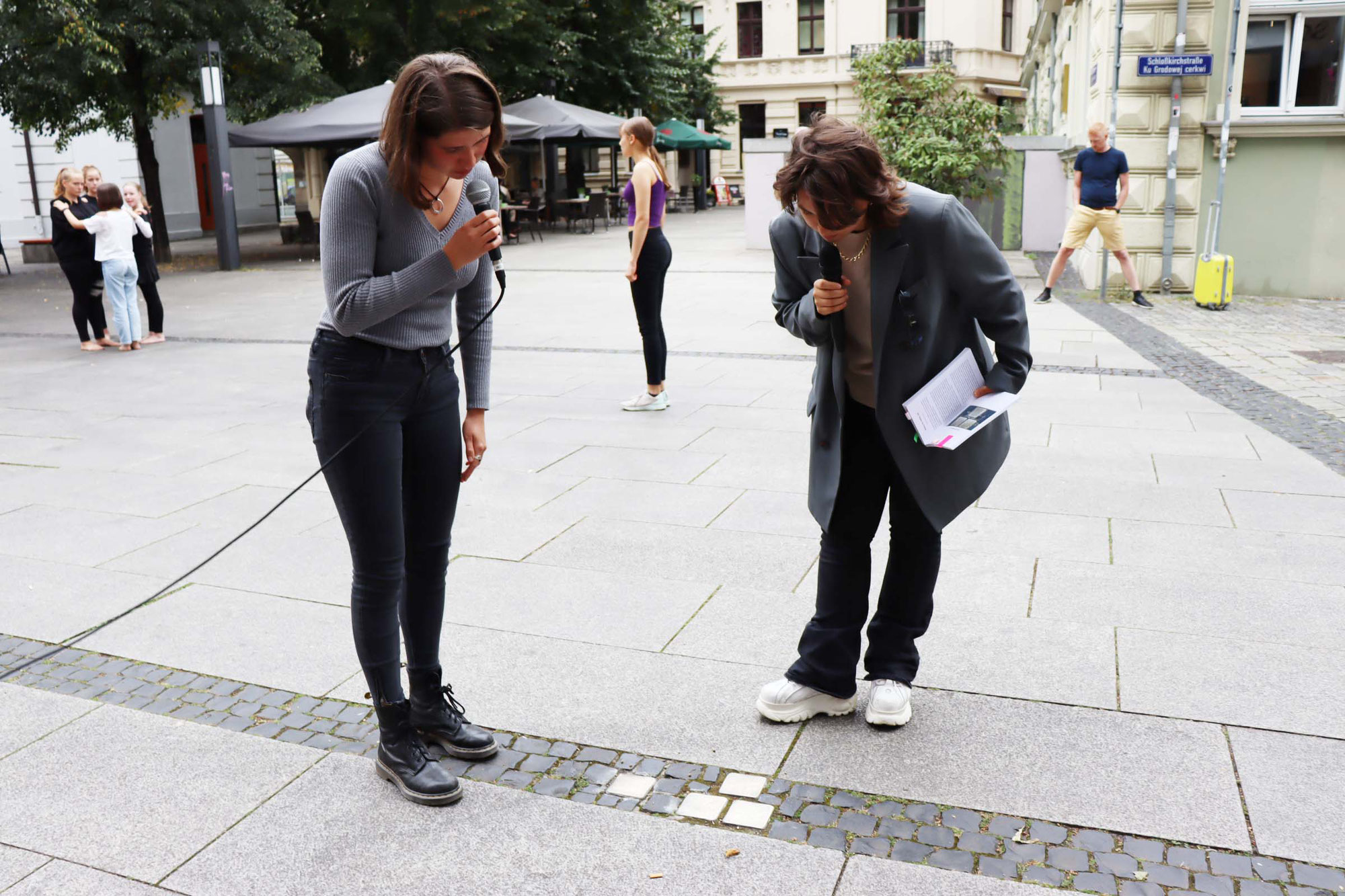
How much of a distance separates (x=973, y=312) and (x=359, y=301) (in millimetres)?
1461

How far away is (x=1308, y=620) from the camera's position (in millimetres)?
3820

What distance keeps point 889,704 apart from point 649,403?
4364 millimetres

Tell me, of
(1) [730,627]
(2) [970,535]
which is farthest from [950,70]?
(1) [730,627]

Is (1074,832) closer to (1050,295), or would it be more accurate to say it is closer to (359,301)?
(359,301)

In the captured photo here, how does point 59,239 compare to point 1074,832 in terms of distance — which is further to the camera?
point 59,239

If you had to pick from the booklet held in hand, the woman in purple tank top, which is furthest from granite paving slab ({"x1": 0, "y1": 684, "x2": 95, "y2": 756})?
the woman in purple tank top

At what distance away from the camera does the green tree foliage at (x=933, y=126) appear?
1595 cm

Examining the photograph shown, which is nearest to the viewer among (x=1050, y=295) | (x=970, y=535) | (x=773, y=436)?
(x=970, y=535)

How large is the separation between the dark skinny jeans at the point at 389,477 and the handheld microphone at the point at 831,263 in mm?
924

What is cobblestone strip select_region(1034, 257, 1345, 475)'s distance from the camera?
6301 mm

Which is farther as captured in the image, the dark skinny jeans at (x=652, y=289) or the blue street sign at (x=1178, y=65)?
the blue street sign at (x=1178, y=65)

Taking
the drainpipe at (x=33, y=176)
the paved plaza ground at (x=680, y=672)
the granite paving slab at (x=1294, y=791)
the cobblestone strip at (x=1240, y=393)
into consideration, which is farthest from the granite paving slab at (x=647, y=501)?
the drainpipe at (x=33, y=176)

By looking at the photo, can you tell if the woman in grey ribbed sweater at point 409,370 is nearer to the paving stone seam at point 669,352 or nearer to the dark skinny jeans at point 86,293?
the paving stone seam at point 669,352

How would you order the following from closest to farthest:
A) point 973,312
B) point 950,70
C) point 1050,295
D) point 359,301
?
point 359,301, point 973,312, point 1050,295, point 950,70
